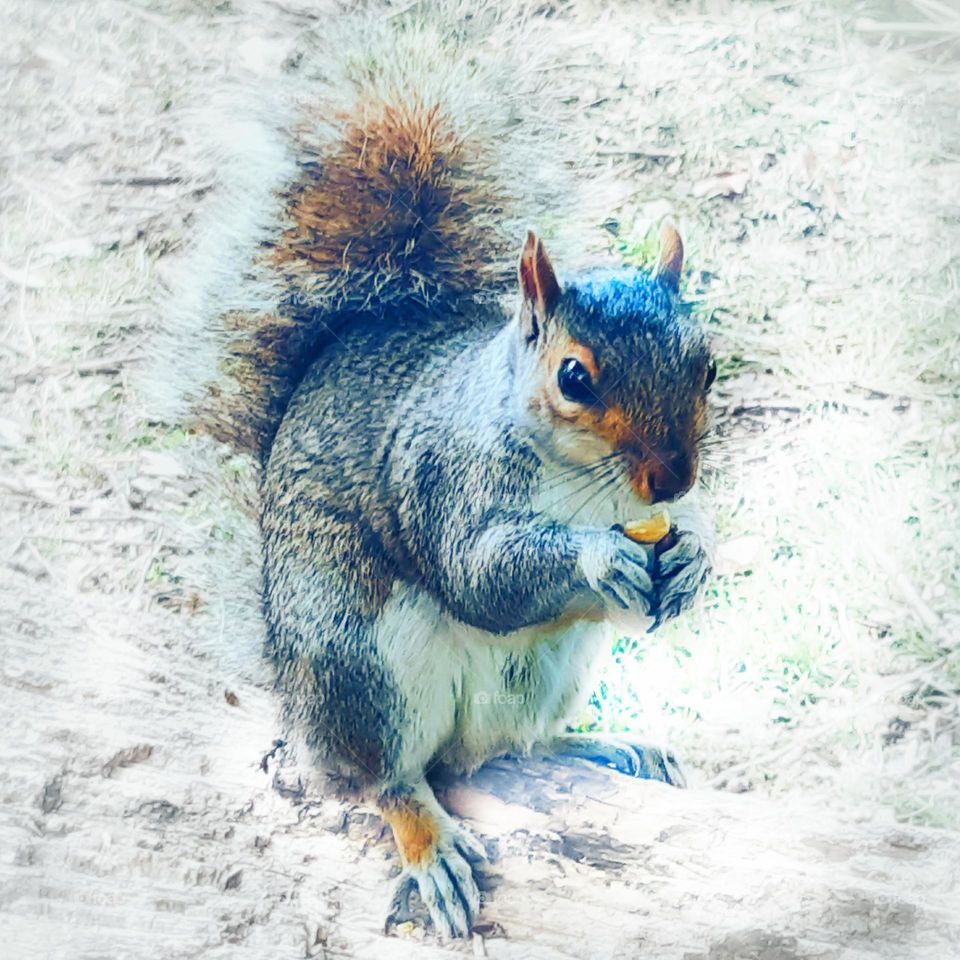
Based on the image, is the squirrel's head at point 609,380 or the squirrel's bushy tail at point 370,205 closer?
the squirrel's head at point 609,380

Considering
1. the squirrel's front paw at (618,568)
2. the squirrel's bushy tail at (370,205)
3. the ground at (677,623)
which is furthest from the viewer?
the squirrel's bushy tail at (370,205)

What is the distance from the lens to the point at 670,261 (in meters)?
1.52

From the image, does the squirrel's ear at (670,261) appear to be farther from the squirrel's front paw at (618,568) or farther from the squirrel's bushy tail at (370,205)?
the squirrel's front paw at (618,568)

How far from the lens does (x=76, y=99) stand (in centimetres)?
180

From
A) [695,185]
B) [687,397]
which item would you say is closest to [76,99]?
[695,185]

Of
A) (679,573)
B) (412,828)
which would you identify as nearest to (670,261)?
(679,573)

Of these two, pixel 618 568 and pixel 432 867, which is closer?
pixel 618 568

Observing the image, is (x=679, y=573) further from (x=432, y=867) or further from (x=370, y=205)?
(x=370, y=205)

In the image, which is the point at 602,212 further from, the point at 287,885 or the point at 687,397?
the point at 287,885

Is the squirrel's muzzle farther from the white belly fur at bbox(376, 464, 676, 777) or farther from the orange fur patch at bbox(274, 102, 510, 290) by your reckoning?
the orange fur patch at bbox(274, 102, 510, 290)

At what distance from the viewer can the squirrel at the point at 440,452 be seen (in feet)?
4.53

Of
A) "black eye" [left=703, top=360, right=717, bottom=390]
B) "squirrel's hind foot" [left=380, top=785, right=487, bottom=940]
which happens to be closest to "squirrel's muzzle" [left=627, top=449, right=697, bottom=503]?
"black eye" [left=703, top=360, right=717, bottom=390]

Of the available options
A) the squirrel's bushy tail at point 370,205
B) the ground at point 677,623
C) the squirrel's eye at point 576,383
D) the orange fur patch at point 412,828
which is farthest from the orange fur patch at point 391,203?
the orange fur patch at point 412,828

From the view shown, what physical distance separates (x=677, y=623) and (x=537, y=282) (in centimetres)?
52
